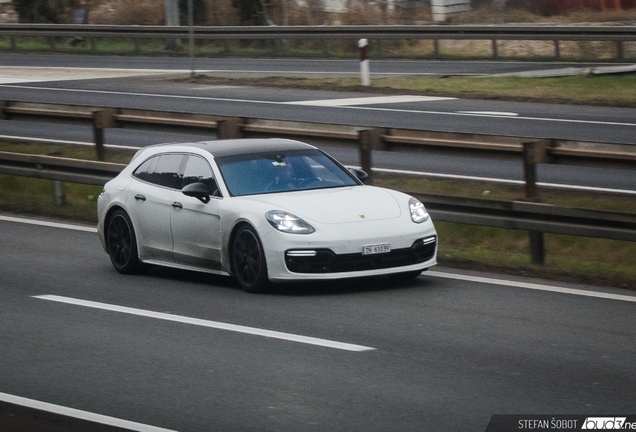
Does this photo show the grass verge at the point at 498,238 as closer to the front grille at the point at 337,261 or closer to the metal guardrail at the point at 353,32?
the front grille at the point at 337,261

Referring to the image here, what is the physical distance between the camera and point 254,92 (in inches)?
1021

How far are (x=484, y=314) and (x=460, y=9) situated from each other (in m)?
33.6

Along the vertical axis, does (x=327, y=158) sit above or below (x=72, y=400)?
above

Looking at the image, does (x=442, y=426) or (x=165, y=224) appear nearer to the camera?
(x=442, y=426)

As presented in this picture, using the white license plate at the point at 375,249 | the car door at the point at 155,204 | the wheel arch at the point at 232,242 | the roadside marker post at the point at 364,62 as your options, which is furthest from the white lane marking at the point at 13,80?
the white license plate at the point at 375,249

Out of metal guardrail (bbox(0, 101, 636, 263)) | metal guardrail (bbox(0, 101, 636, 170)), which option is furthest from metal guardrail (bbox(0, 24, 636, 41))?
metal guardrail (bbox(0, 101, 636, 263))

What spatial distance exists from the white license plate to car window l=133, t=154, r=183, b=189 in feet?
7.30

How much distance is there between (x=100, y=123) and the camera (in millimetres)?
15055

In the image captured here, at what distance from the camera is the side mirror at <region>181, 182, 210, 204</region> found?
992 cm

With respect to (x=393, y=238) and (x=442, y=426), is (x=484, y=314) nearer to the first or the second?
(x=393, y=238)

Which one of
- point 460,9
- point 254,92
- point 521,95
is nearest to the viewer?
point 521,95

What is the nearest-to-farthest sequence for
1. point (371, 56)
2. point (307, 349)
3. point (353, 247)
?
point (307, 349), point (353, 247), point (371, 56)

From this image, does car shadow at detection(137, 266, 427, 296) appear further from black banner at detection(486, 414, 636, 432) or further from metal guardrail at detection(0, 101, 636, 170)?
black banner at detection(486, 414, 636, 432)

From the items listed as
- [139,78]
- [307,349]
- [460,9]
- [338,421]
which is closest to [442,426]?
[338,421]
